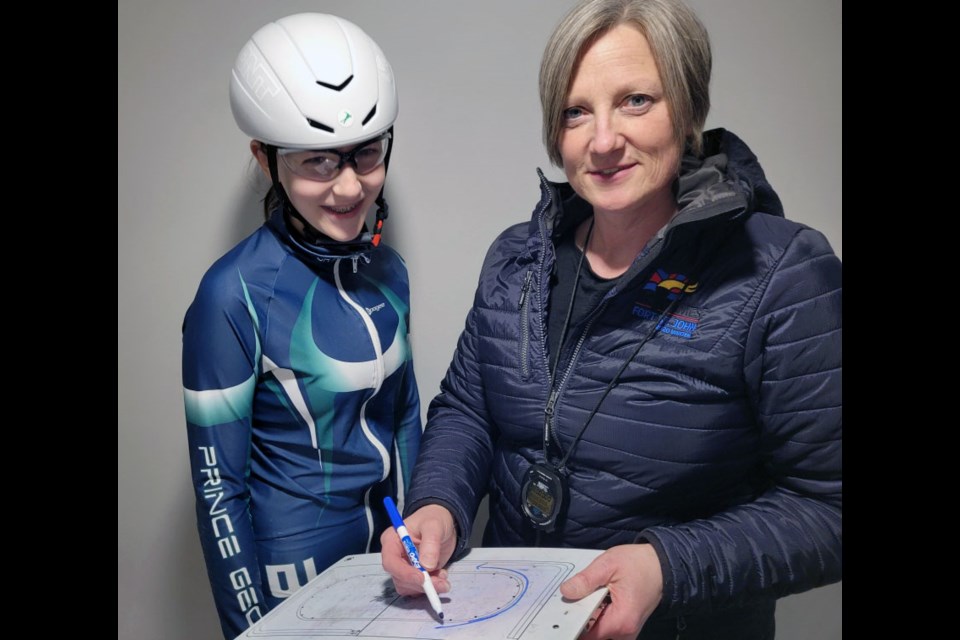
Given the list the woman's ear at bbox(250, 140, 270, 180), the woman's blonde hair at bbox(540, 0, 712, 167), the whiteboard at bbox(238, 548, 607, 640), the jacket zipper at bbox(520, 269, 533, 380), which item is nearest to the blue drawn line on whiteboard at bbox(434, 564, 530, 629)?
the whiteboard at bbox(238, 548, 607, 640)

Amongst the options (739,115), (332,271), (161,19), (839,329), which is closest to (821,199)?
(739,115)

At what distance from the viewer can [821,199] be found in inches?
63.7

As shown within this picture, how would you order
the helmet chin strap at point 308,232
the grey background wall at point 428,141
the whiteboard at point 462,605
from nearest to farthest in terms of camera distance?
the whiteboard at point 462,605
the helmet chin strap at point 308,232
the grey background wall at point 428,141

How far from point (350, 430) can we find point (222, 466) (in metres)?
0.24

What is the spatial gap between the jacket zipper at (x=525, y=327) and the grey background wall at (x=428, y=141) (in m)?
0.47

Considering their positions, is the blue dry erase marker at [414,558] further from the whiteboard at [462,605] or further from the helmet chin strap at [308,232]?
the helmet chin strap at [308,232]

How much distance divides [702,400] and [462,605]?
0.46 meters

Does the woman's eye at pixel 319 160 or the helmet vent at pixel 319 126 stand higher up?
the helmet vent at pixel 319 126

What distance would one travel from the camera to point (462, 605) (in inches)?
42.6

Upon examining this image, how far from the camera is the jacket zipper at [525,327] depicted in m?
1.26

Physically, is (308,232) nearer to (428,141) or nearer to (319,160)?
(319,160)

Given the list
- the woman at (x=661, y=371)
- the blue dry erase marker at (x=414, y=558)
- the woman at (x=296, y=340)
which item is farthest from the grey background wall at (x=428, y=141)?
the blue dry erase marker at (x=414, y=558)

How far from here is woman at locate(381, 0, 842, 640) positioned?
1.07m
